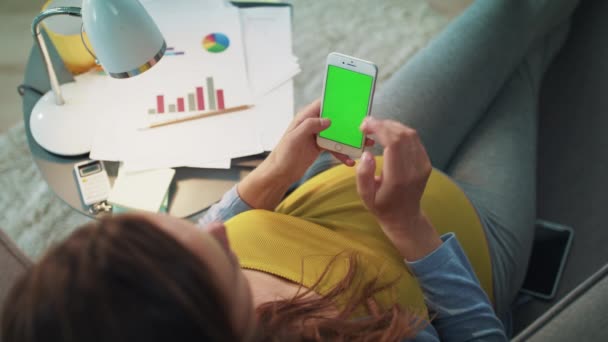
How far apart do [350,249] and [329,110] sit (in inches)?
9.2

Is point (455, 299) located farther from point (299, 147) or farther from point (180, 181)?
point (180, 181)

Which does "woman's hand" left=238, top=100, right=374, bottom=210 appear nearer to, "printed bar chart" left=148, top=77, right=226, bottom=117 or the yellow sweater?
the yellow sweater

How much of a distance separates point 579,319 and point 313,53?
1134 millimetres

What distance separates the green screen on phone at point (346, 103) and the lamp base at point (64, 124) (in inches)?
19.0

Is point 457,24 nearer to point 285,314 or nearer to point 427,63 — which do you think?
point 427,63

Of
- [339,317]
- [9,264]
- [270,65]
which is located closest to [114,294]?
[339,317]

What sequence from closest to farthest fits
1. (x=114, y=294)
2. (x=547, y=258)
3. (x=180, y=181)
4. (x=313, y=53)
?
(x=114, y=294)
(x=180, y=181)
(x=547, y=258)
(x=313, y=53)

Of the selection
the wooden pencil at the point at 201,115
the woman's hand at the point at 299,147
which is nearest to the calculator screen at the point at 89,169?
the wooden pencil at the point at 201,115

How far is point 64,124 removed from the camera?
95cm

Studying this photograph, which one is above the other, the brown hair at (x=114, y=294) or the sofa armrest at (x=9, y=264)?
the brown hair at (x=114, y=294)

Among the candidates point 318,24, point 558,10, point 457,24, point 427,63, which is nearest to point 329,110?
point 427,63

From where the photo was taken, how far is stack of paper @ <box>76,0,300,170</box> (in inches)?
37.1

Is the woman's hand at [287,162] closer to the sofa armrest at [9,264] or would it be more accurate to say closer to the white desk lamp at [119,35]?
the white desk lamp at [119,35]

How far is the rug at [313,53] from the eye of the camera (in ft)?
4.27
